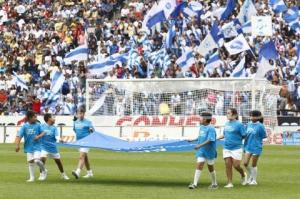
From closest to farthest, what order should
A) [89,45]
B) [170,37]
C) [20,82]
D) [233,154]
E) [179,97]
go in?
1. [233,154]
2. [179,97]
3. [170,37]
4. [20,82]
5. [89,45]

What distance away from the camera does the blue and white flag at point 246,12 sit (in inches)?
1838

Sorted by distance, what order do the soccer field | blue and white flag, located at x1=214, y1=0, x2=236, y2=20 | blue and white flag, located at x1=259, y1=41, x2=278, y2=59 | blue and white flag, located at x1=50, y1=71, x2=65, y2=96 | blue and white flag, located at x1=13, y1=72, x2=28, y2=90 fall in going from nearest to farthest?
the soccer field < blue and white flag, located at x1=259, y1=41, x2=278, y2=59 < blue and white flag, located at x1=50, y1=71, x2=65, y2=96 < blue and white flag, located at x1=214, y1=0, x2=236, y2=20 < blue and white flag, located at x1=13, y1=72, x2=28, y2=90

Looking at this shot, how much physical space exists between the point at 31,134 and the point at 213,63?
68.3ft

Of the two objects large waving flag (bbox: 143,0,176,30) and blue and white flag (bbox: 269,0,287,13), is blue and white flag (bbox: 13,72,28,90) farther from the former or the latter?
blue and white flag (bbox: 269,0,287,13)

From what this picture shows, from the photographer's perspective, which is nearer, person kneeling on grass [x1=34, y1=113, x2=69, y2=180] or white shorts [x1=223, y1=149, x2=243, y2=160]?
white shorts [x1=223, y1=149, x2=243, y2=160]

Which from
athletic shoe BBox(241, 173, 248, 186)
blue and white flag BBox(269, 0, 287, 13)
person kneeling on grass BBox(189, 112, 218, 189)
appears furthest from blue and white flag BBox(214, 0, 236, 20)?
person kneeling on grass BBox(189, 112, 218, 189)

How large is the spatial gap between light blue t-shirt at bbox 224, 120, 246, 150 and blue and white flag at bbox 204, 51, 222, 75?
21.0 metres

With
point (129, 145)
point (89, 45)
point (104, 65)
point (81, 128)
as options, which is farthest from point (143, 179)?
point (89, 45)

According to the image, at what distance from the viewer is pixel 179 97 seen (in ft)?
137

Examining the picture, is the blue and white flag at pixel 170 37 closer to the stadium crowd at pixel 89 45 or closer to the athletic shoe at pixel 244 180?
the stadium crowd at pixel 89 45

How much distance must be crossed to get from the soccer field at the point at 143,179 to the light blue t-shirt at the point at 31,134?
35.5 inches

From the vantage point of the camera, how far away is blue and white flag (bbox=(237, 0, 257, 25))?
46.7m

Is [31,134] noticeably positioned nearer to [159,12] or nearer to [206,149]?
[206,149]

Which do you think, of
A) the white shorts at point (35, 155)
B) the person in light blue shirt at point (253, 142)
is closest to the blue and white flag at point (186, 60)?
the person in light blue shirt at point (253, 142)
